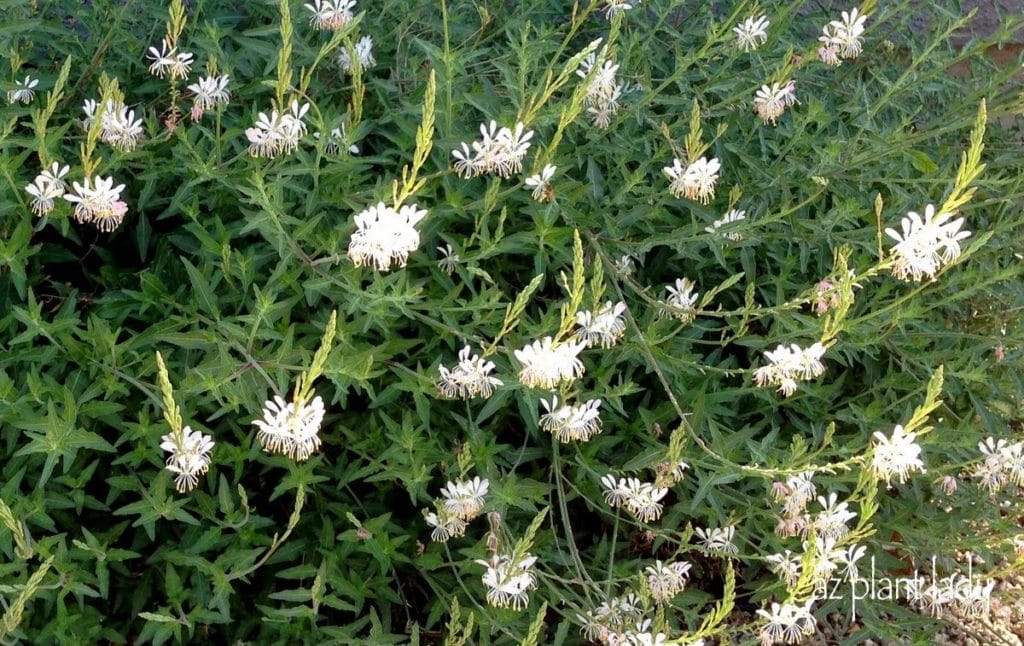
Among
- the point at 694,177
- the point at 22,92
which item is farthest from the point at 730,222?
the point at 22,92

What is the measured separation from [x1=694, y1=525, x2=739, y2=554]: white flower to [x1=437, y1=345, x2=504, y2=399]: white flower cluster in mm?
647

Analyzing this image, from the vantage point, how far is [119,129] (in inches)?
91.5

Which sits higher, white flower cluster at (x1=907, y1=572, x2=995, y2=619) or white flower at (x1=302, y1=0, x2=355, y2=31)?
white flower at (x1=302, y1=0, x2=355, y2=31)

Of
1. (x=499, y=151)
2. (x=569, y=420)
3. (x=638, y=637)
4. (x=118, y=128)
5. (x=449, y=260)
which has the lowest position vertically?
(x=638, y=637)

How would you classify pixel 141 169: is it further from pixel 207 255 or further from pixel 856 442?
pixel 856 442

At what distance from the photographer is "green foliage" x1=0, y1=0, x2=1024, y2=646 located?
225cm

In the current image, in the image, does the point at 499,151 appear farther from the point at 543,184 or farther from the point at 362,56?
the point at 362,56

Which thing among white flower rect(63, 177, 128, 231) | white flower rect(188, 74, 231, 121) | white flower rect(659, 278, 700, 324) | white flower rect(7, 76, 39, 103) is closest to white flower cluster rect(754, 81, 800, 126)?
white flower rect(659, 278, 700, 324)

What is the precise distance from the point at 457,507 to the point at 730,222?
925 mm

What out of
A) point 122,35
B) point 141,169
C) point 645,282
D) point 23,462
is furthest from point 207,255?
point 645,282

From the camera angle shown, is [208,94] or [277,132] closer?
[277,132]

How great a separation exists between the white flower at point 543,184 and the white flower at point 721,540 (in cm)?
85

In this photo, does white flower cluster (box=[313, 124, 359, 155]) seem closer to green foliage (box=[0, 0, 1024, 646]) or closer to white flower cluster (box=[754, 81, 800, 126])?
green foliage (box=[0, 0, 1024, 646])

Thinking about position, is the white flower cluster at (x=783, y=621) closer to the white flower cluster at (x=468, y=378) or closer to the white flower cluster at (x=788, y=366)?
the white flower cluster at (x=788, y=366)
